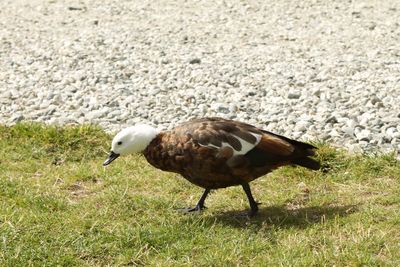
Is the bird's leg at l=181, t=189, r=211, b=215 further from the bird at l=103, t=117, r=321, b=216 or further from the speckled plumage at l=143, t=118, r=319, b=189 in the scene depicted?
the speckled plumage at l=143, t=118, r=319, b=189

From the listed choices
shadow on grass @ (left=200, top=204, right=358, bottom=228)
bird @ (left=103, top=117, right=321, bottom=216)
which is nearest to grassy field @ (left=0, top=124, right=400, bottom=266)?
shadow on grass @ (left=200, top=204, right=358, bottom=228)

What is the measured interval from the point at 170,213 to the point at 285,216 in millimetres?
1018

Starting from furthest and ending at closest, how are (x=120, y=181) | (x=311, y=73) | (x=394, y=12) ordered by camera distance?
(x=394, y=12)
(x=311, y=73)
(x=120, y=181)

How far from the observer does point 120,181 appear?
7.61m

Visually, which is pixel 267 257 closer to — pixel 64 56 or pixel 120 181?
pixel 120 181

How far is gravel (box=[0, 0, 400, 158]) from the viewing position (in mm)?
9523

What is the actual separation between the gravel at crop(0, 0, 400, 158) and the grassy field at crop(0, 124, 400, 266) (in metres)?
0.81

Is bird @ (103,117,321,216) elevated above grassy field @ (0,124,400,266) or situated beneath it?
Result: elevated above

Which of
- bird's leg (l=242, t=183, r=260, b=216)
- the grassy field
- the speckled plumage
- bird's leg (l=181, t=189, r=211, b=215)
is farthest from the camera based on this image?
bird's leg (l=181, t=189, r=211, b=215)

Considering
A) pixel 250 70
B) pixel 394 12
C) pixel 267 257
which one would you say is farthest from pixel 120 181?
pixel 394 12

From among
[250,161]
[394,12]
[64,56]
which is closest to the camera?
[250,161]

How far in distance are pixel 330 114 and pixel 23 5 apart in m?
10.2

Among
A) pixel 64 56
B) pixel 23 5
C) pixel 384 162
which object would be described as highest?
pixel 384 162

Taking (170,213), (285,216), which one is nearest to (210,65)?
(170,213)
